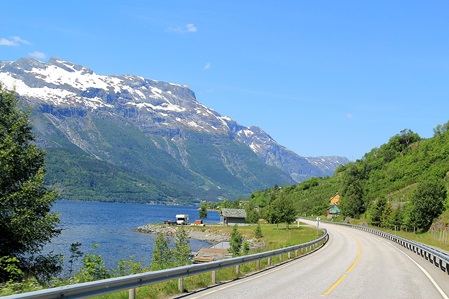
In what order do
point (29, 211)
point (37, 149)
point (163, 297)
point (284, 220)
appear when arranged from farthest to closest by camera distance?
point (284, 220), point (37, 149), point (29, 211), point (163, 297)

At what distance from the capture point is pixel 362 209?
118m

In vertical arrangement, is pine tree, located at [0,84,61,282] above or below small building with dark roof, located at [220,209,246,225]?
→ above

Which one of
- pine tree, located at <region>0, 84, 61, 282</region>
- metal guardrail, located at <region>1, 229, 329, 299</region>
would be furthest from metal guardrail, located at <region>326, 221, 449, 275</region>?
pine tree, located at <region>0, 84, 61, 282</region>

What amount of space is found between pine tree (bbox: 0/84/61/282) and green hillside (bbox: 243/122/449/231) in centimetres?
5839

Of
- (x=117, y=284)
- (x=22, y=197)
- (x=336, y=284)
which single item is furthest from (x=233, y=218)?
(x=117, y=284)

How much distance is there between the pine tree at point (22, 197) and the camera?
21.6m

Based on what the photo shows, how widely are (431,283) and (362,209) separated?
337ft

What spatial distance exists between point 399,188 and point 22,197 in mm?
103371

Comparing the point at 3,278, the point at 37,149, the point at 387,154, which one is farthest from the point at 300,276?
the point at 387,154

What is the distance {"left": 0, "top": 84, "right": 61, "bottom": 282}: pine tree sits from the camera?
21.6 m

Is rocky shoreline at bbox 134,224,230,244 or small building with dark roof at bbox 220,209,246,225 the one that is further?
small building with dark roof at bbox 220,209,246,225

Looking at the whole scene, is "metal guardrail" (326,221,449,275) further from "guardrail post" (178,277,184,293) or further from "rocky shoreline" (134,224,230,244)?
"rocky shoreline" (134,224,230,244)

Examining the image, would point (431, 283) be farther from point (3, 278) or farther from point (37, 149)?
point (37, 149)

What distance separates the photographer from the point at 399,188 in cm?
11181
